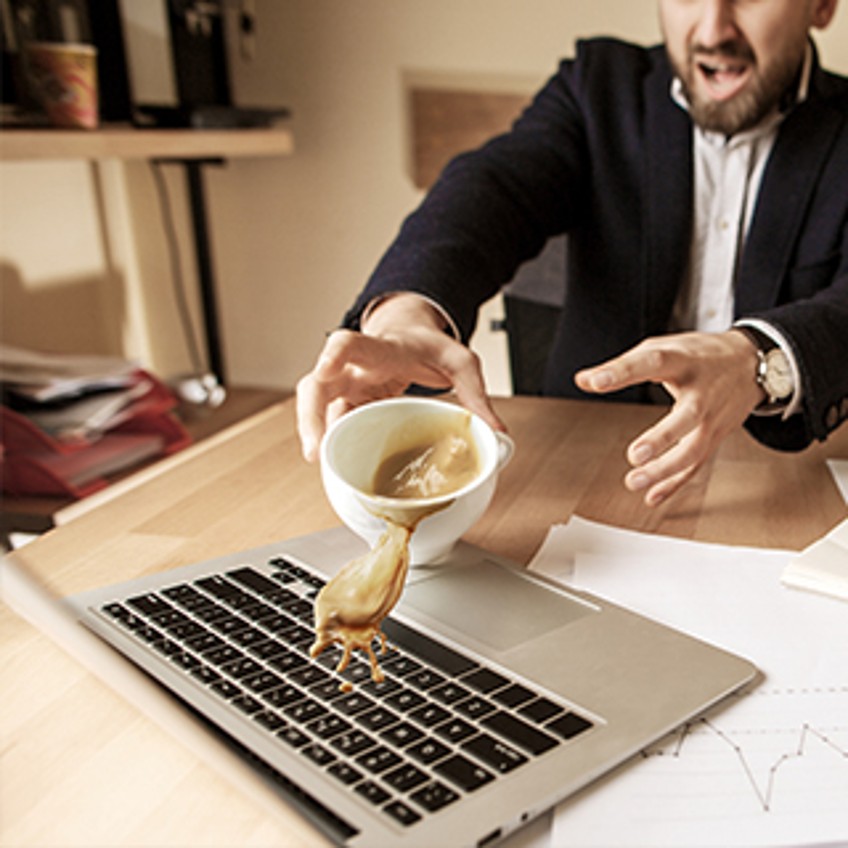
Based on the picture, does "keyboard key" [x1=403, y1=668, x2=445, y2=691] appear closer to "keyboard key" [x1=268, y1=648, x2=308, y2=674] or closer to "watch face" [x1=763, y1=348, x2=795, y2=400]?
"keyboard key" [x1=268, y1=648, x2=308, y2=674]

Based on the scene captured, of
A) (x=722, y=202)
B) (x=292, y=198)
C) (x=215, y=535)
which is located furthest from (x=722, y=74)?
(x=292, y=198)

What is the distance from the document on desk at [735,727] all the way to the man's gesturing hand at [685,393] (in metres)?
0.07

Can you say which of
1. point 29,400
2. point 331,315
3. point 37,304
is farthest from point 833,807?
point 331,315

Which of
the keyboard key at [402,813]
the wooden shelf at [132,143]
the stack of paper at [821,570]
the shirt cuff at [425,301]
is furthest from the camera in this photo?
the wooden shelf at [132,143]

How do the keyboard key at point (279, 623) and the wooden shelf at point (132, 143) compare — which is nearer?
the keyboard key at point (279, 623)

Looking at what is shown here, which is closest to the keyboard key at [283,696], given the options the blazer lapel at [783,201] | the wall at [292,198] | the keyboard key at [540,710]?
the keyboard key at [540,710]

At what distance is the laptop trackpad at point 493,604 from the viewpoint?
529mm

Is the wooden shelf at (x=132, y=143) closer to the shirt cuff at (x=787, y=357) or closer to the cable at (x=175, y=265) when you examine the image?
the cable at (x=175, y=265)

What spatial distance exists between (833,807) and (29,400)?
1321 millimetres

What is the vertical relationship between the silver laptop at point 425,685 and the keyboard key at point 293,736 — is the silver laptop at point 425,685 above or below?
below

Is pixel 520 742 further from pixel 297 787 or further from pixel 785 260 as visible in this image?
pixel 785 260

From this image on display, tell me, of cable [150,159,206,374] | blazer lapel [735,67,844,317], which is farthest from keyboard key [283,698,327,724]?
cable [150,159,206,374]

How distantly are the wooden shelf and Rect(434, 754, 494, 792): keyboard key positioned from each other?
3.89 ft

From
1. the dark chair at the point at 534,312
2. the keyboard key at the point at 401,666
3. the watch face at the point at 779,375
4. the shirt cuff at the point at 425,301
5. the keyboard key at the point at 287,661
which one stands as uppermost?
the shirt cuff at the point at 425,301
